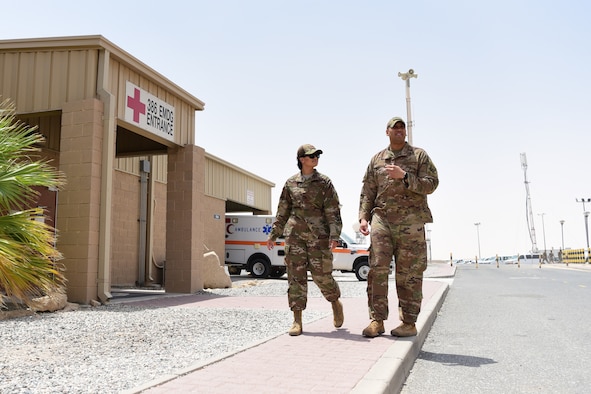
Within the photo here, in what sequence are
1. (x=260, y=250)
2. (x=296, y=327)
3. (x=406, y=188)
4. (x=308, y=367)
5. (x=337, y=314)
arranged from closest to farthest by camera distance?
(x=308, y=367) < (x=406, y=188) < (x=296, y=327) < (x=337, y=314) < (x=260, y=250)

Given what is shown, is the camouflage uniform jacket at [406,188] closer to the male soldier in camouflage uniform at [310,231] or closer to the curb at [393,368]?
the male soldier in camouflage uniform at [310,231]

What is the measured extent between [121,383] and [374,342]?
7.46 ft

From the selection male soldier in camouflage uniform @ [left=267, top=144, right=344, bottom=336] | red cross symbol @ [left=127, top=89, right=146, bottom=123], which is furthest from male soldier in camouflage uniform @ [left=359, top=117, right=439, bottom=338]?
red cross symbol @ [left=127, top=89, right=146, bottom=123]

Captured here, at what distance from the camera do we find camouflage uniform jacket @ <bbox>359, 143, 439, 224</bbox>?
4.77m

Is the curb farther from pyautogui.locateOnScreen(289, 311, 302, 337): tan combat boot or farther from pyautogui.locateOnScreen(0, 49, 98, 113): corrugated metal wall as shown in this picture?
pyautogui.locateOnScreen(0, 49, 98, 113): corrugated metal wall

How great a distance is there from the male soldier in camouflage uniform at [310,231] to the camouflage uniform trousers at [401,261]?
1.78ft

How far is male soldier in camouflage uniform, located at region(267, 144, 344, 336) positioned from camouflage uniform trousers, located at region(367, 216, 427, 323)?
544 mm

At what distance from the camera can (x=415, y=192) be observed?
4793mm

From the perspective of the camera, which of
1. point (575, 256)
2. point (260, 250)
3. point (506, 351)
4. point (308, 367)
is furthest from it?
point (575, 256)

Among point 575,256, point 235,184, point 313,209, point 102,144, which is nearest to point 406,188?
point 313,209

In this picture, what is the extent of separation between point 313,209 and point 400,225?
0.99 metres

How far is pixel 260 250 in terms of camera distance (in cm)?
1989

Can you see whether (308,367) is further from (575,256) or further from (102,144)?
(575,256)

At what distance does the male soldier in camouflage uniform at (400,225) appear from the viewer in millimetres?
4828
